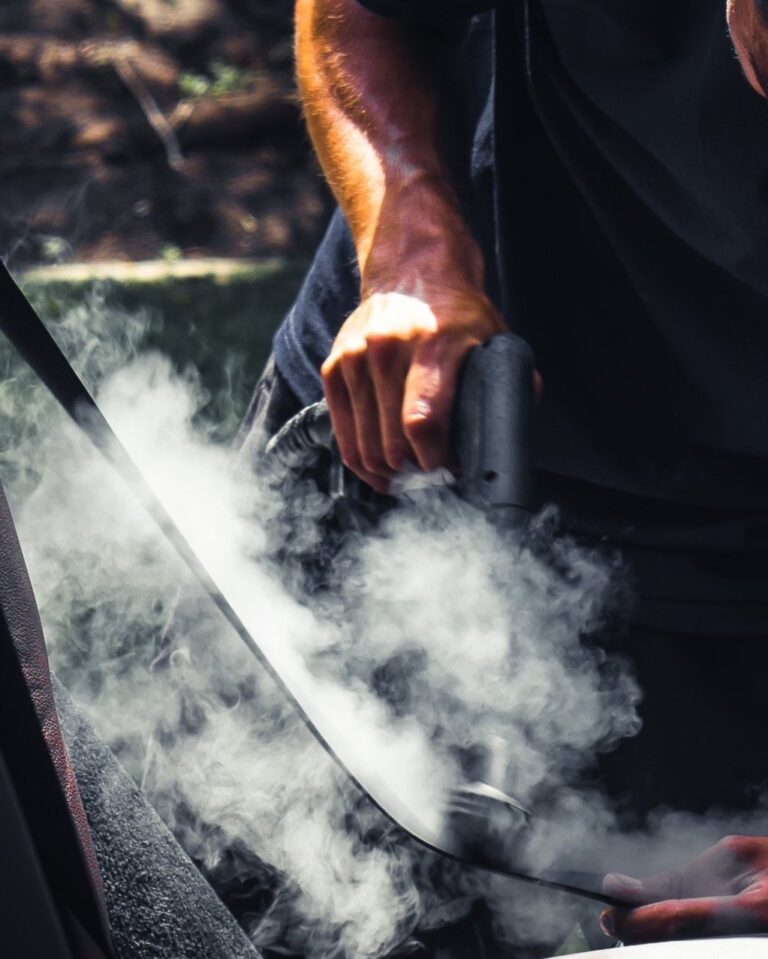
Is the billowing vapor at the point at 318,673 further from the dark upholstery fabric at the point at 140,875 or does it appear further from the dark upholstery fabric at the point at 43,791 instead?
the dark upholstery fabric at the point at 43,791

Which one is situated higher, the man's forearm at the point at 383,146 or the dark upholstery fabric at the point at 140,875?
the man's forearm at the point at 383,146

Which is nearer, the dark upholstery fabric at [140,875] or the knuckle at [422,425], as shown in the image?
the dark upholstery fabric at [140,875]

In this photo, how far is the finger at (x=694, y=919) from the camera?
1.13m

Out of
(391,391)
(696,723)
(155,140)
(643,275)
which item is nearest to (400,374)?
(391,391)

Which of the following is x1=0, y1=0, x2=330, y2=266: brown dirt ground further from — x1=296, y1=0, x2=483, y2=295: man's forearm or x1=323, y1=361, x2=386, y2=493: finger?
x1=323, y1=361, x2=386, y2=493: finger

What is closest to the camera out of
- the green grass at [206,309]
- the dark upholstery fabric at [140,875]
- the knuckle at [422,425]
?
the dark upholstery fabric at [140,875]

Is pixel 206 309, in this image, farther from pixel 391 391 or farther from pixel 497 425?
pixel 497 425

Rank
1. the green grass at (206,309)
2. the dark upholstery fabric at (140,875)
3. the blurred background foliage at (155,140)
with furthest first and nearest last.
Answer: the blurred background foliage at (155,140), the green grass at (206,309), the dark upholstery fabric at (140,875)

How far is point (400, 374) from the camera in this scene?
140 cm

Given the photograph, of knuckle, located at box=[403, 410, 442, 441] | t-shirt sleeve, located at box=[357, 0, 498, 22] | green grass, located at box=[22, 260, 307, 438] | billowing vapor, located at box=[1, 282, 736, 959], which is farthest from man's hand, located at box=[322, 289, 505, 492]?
green grass, located at box=[22, 260, 307, 438]

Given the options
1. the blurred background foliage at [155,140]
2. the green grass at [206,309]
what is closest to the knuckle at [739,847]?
the green grass at [206,309]

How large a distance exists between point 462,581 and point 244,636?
52 cm

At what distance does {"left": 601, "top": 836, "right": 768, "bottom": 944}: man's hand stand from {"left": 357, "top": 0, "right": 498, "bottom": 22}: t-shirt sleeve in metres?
0.97

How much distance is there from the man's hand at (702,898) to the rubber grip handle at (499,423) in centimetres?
39
